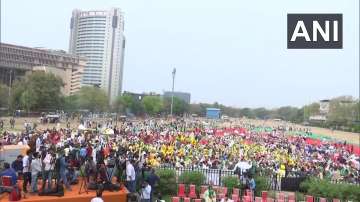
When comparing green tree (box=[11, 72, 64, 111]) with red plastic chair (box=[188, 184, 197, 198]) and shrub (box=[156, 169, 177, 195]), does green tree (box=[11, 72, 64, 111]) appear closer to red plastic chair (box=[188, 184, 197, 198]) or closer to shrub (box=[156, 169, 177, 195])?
shrub (box=[156, 169, 177, 195])

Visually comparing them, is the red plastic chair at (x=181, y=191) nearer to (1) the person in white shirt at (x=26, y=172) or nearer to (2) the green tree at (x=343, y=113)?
(1) the person in white shirt at (x=26, y=172)

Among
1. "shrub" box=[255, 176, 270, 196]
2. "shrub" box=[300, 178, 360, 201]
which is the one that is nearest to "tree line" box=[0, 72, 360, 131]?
"shrub" box=[255, 176, 270, 196]

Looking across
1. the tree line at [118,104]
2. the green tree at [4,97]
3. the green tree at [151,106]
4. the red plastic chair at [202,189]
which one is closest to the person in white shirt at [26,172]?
the red plastic chair at [202,189]

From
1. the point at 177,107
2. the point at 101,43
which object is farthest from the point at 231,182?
the point at 101,43

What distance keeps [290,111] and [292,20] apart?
182 metres

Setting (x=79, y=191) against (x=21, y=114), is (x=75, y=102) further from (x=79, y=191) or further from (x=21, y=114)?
(x=79, y=191)

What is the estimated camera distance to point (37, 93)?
72.1 metres

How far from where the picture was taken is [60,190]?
14.3m

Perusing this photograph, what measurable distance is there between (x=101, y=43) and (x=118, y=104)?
7770 cm

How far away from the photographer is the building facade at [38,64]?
4469 inches

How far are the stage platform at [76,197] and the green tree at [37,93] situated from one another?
57346 mm

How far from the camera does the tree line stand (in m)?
72.9

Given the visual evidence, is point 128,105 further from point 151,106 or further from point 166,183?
point 166,183

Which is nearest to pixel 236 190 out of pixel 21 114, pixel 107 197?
pixel 107 197
